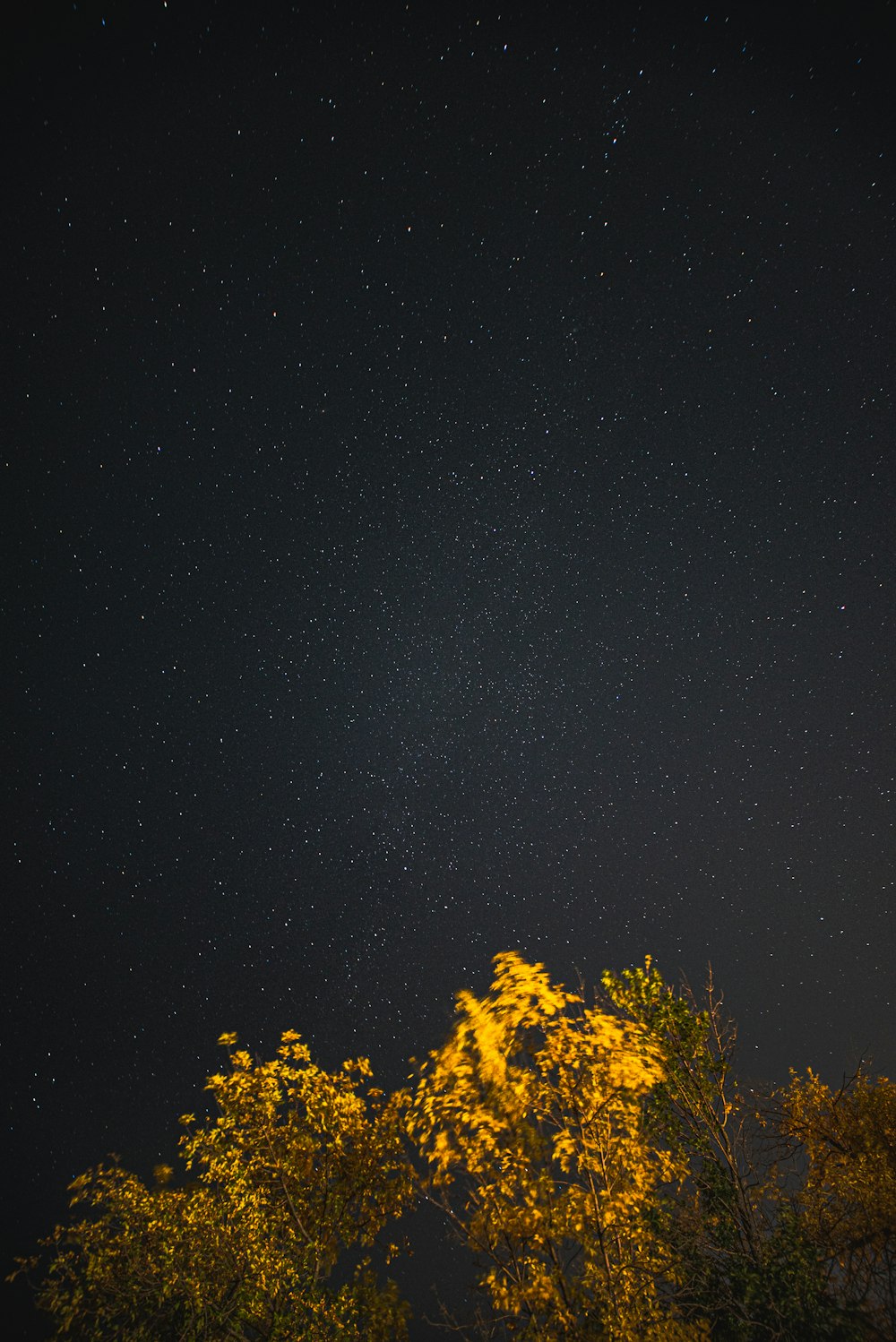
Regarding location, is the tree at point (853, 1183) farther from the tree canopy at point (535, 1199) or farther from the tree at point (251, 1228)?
the tree at point (251, 1228)

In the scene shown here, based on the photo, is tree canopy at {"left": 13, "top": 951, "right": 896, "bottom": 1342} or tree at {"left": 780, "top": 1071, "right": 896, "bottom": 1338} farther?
tree at {"left": 780, "top": 1071, "right": 896, "bottom": 1338}

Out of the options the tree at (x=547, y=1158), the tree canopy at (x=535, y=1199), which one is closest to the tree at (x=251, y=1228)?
the tree canopy at (x=535, y=1199)

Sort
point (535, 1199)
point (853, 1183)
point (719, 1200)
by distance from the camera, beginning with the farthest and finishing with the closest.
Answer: point (853, 1183) → point (719, 1200) → point (535, 1199)

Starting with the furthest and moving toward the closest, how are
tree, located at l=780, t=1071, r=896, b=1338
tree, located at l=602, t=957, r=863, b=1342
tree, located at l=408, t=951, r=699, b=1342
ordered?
tree, located at l=780, t=1071, r=896, b=1338 → tree, located at l=602, t=957, r=863, b=1342 → tree, located at l=408, t=951, r=699, b=1342

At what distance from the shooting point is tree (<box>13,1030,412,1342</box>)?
895 centimetres

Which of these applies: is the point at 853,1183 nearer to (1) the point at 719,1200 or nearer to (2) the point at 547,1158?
(1) the point at 719,1200

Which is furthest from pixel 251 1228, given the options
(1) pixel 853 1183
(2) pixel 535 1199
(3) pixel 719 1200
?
(1) pixel 853 1183

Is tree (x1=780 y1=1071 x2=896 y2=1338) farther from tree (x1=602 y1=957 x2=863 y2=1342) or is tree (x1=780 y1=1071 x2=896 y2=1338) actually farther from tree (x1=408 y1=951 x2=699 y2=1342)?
tree (x1=408 y1=951 x2=699 y2=1342)

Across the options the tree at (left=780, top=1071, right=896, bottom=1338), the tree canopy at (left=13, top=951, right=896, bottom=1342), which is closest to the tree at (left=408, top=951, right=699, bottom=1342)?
the tree canopy at (left=13, top=951, right=896, bottom=1342)

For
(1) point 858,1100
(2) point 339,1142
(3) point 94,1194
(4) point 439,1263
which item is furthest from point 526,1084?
(4) point 439,1263

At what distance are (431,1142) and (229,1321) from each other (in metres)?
5.26

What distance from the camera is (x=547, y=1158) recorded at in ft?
22.6

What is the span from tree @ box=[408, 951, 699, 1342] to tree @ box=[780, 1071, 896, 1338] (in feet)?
8.33

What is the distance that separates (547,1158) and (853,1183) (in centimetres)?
682
